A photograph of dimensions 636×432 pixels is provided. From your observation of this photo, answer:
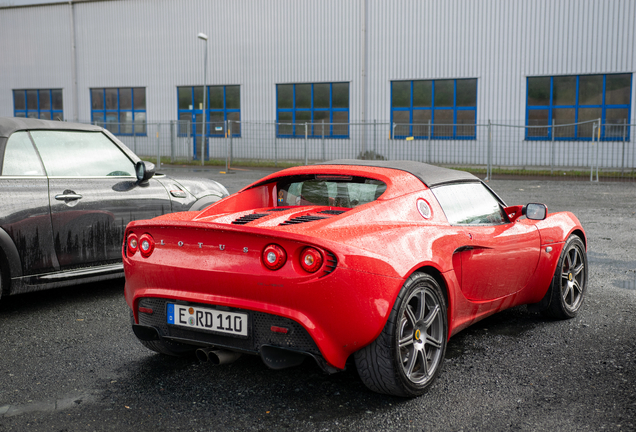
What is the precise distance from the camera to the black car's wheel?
307 cm

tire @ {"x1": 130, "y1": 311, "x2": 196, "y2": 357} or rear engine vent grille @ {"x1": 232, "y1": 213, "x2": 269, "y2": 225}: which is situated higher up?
rear engine vent grille @ {"x1": 232, "y1": 213, "x2": 269, "y2": 225}

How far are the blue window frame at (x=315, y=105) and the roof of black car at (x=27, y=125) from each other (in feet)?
63.0

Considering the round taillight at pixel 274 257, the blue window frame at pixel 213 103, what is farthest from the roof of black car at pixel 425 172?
the blue window frame at pixel 213 103

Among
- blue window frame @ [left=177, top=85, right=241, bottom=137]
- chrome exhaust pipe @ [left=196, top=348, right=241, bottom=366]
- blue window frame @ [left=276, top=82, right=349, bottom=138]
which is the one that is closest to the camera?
chrome exhaust pipe @ [left=196, top=348, right=241, bottom=366]

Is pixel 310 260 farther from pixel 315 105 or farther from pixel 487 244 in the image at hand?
pixel 315 105

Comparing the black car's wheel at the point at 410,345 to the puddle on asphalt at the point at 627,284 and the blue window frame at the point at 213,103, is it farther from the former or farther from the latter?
the blue window frame at the point at 213,103

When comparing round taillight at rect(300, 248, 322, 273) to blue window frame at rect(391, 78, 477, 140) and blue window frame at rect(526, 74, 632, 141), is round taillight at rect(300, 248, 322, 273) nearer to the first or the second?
blue window frame at rect(391, 78, 477, 140)

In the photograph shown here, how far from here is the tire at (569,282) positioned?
4.59m

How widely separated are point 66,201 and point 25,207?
1.10 ft

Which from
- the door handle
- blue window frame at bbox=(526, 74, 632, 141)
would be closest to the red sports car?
the door handle

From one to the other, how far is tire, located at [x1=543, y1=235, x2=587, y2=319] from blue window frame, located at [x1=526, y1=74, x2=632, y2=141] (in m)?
18.4

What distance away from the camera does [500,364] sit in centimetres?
379

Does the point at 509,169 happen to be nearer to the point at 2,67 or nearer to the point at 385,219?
the point at 385,219

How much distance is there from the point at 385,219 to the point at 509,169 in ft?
61.4
